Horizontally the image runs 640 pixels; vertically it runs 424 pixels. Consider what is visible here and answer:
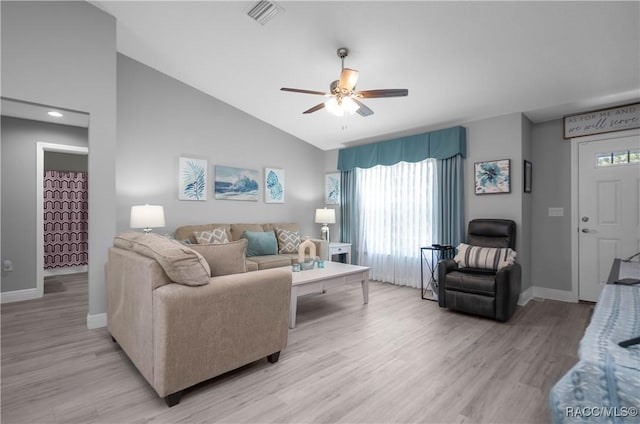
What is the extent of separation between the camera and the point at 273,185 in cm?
529

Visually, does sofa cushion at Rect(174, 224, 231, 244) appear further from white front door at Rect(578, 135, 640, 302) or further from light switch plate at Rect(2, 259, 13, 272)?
white front door at Rect(578, 135, 640, 302)

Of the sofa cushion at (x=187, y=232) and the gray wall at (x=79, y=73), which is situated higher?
the gray wall at (x=79, y=73)

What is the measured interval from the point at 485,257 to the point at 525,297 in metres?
1.00

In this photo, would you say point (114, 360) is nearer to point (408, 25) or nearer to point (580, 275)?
point (408, 25)

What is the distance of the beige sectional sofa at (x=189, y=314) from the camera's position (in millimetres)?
1709

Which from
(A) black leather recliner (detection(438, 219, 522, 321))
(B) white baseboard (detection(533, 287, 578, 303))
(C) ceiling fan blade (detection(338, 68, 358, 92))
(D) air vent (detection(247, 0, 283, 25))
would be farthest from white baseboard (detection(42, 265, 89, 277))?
(B) white baseboard (detection(533, 287, 578, 303))

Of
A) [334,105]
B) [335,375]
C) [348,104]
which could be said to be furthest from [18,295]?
[348,104]

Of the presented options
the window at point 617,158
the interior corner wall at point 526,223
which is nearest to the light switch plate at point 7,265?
the interior corner wall at point 526,223

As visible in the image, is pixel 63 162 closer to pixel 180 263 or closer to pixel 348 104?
pixel 180 263

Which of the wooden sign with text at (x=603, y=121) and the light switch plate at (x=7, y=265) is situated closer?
the wooden sign with text at (x=603, y=121)

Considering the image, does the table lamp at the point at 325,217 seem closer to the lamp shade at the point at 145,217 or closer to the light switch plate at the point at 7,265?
the lamp shade at the point at 145,217

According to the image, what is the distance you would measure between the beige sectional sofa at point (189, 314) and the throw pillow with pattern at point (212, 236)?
5.61 ft

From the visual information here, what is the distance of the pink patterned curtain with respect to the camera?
5.38 meters

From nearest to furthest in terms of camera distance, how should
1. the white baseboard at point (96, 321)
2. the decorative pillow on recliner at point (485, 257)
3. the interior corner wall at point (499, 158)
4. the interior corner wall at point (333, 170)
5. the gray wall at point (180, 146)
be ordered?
the white baseboard at point (96, 321) → the decorative pillow on recliner at point (485, 257) → the interior corner wall at point (499, 158) → the gray wall at point (180, 146) → the interior corner wall at point (333, 170)
